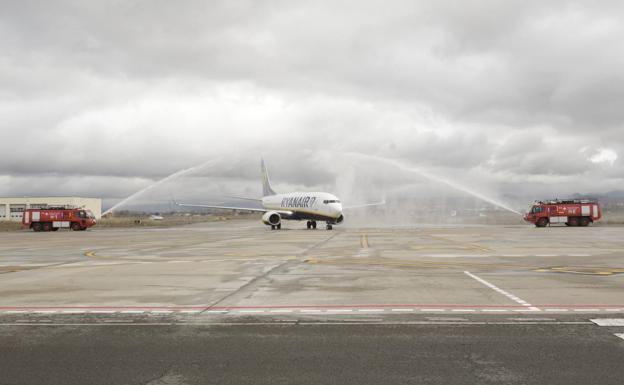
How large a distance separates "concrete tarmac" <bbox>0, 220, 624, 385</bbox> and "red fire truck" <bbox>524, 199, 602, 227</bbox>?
1853 inches

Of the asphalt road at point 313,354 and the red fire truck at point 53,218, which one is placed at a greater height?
the red fire truck at point 53,218

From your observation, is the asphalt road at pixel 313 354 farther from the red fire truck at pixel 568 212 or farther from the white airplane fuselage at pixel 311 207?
the red fire truck at pixel 568 212

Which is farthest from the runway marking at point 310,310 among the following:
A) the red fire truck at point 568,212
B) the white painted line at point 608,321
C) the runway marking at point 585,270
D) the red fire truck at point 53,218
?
the red fire truck at point 53,218

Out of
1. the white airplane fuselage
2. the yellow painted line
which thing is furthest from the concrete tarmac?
the white airplane fuselage

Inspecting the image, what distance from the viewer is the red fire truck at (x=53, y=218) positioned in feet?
211

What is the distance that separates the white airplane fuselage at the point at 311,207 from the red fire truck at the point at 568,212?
84.6ft

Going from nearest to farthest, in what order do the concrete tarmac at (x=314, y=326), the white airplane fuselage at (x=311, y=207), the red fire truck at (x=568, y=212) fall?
the concrete tarmac at (x=314, y=326) < the white airplane fuselage at (x=311, y=207) < the red fire truck at (x=568, y=212)

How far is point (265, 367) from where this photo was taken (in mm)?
6656

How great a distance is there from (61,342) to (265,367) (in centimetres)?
380

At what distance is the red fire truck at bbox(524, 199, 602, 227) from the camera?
199 feet

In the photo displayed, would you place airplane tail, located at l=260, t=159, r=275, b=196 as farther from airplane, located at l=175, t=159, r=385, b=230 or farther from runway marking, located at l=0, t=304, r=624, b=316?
runway marking, located at l=0, t=304, r=624, b=316

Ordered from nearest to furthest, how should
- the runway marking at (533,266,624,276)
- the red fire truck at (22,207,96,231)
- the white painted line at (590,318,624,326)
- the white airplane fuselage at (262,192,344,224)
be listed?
1. the white painted line at (590,318,624,326)
2. the runway marking at (533,266,624,276)
3. the white airplane fuselage at (262,192,344,224)
4. the red fire truck at (22,207,96,231)

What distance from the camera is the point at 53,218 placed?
64.4 meters

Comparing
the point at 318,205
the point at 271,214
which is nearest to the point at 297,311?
the point at 318,205
